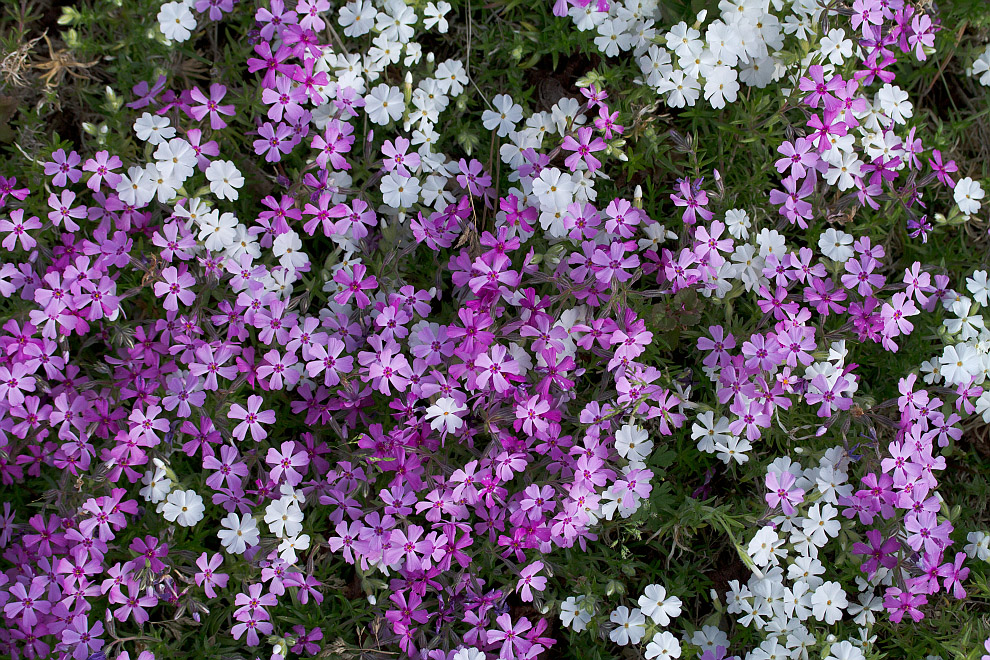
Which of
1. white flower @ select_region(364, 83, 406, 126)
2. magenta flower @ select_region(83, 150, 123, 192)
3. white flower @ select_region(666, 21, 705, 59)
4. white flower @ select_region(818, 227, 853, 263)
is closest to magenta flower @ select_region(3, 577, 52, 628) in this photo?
magenta flower @ select_region(83, 150, 123, 192)

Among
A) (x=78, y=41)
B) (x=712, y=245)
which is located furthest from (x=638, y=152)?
(x=78, y=41)

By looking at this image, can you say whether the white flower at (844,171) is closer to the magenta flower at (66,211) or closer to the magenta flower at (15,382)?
the magenta flower at (66,211)

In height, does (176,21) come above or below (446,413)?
above

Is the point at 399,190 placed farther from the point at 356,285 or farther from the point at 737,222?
the point at 737,222

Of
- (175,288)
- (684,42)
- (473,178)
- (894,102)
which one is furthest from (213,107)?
(894,102)

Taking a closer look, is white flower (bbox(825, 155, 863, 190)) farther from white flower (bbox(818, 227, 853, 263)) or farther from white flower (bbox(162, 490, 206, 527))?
white flower (bbox(162, 490, 206, 527))

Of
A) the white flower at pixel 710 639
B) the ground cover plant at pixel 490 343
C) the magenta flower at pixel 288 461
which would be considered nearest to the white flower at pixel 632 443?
the ground cover plant at pixel 490 343

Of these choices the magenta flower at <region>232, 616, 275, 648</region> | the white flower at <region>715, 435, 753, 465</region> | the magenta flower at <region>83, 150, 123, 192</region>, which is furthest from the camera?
the magenta flower at <region>83, 150, 123, 192</region>
